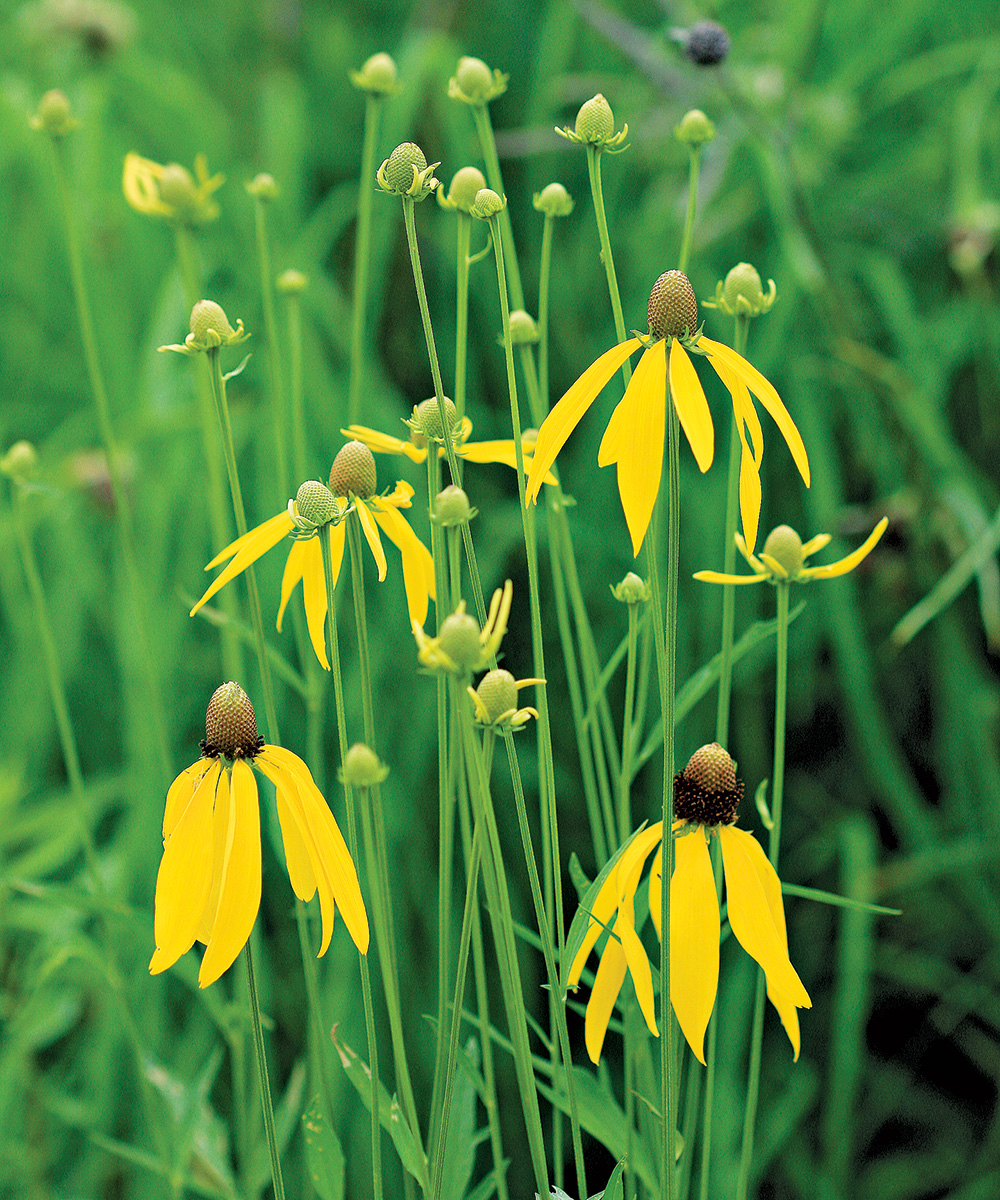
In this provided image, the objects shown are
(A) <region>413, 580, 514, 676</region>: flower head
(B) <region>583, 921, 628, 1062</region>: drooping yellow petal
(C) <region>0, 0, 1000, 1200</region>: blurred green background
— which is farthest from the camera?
(C) <region>0, 0, 1000, 1200</region>: blurred green background

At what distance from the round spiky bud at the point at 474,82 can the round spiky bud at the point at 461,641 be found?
0.22m

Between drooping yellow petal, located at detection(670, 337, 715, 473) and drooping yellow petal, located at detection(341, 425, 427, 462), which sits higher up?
drooping yellow petal, located at detection(341, 425, 427, 462)

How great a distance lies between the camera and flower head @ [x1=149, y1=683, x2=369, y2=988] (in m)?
0.30

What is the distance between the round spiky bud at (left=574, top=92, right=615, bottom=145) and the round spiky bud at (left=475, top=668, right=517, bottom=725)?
6.5 inches

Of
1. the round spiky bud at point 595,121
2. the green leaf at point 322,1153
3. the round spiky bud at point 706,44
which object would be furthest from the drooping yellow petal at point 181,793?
the round spiky bud at point 706,44

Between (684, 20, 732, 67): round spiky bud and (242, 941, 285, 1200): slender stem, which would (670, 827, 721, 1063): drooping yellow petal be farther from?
(684, 20, 732, 67): round spiky bud

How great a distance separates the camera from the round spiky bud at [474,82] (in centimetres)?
39

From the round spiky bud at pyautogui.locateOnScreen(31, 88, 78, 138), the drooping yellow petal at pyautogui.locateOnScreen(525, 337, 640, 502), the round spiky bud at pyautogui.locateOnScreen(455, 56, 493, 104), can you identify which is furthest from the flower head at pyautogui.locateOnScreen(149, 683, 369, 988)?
the round spiky bud at pyautogui.locateOnScreen(31, 88, 78, 138)

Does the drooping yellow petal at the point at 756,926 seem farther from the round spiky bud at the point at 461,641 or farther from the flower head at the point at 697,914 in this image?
the round spiky bud at the point at 461,641

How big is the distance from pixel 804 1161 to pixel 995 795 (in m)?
0.30

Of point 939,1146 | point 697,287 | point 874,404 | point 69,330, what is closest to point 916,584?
point 874,404

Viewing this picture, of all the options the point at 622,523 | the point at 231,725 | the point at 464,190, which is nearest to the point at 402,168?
the point at 464,190

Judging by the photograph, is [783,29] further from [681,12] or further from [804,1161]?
[804,1161]

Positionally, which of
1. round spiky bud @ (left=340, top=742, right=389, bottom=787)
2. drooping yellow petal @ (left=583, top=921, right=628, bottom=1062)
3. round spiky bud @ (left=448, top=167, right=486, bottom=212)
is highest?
round spiky bud @ (left=448, top=167, right=486, bottom=212)
